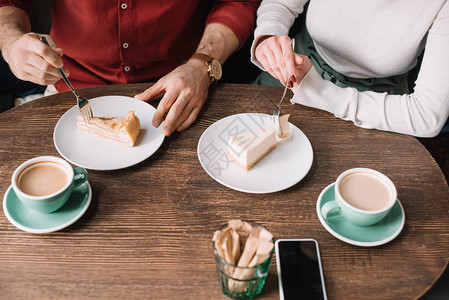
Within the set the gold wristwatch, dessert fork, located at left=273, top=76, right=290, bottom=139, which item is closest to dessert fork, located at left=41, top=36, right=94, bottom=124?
the gold wristwatch

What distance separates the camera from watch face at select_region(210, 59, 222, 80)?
1.37 meters

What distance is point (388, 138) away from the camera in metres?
1.20

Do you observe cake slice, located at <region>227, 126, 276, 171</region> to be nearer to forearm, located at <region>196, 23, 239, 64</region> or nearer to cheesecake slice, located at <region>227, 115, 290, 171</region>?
cheesecake slice, located at <region>227, 115, 290, 171</region>

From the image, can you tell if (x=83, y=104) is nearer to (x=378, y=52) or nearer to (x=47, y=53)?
(x=47, y=53)

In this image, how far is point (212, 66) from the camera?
1.39 meters

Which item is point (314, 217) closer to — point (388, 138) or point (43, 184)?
point (388, 138)

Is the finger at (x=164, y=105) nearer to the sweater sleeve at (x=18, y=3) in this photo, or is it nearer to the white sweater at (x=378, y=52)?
the white sweater at (x=378, y=52)

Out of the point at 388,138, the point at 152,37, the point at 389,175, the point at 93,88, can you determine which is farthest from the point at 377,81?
the point at 93,88

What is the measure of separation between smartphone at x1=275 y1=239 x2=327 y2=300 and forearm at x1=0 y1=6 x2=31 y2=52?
1132 mm

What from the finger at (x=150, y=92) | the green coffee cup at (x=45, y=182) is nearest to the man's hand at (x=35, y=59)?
the finger at (x=150, y=92)

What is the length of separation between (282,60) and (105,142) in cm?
59

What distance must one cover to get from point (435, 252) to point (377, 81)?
0.79m

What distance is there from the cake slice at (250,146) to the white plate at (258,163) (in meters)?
0.02

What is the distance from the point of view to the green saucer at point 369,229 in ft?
2.97
